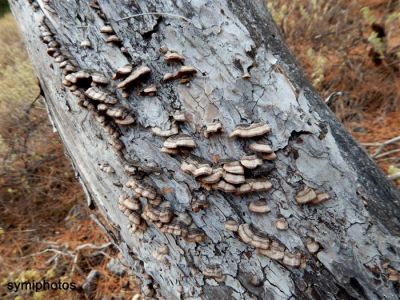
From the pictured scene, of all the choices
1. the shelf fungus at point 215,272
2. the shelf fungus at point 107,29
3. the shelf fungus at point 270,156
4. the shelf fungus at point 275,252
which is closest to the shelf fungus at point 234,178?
the shelf fungus at point 270,156

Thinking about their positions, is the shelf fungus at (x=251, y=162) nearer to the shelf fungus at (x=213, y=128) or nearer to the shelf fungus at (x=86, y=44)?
the shelf fungus at (x=213, y=128)

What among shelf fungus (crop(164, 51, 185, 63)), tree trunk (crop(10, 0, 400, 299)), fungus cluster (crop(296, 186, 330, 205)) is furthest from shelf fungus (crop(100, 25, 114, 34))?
fungus cluster (crop(296, 186, 330, 205))

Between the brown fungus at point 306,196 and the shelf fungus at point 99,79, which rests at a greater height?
the shelf fungus at point 99,79

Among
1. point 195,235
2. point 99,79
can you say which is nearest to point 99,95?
point 99,79

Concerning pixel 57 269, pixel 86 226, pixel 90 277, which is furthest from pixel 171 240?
pixel 86 226

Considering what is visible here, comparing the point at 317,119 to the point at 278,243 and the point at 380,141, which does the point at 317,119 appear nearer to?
the point at 278,243

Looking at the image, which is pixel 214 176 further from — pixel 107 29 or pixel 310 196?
pixel 107 29
